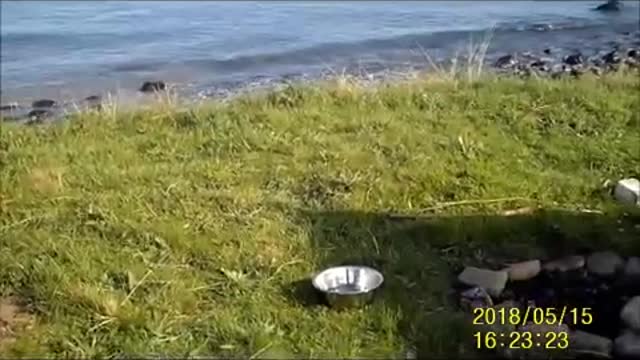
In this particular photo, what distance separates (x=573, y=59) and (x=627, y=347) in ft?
28.5

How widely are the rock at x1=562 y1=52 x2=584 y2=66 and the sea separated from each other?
74cm

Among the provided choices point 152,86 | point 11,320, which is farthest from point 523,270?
point 152,86

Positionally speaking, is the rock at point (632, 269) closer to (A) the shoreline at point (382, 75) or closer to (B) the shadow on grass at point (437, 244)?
(B) the shadow on grass at point (437, 244)

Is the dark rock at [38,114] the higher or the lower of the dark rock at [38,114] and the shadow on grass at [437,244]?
the higher

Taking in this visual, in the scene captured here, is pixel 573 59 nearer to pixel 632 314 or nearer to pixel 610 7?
pixel 610 7

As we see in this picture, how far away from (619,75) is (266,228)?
4.58m

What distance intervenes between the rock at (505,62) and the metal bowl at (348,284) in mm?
7717

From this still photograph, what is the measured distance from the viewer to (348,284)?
3.85 m

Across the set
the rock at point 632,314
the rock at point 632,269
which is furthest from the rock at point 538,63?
the rock at point 632,314

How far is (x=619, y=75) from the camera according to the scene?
7.85m

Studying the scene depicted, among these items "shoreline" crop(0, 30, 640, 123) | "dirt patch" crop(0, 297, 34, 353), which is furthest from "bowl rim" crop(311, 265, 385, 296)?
"shoreline" crop(0, 30, 640, 123)

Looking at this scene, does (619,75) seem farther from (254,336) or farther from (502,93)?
(254,336)

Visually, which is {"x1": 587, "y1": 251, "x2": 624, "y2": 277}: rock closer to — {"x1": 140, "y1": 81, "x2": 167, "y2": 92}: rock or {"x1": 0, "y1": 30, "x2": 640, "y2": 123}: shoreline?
{"x1": 0, "y1": 30, "x2": 640, "y2": 123}: shoreline

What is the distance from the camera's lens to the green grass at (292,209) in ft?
11.8
